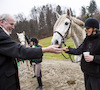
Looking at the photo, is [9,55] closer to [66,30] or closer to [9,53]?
[9,53]

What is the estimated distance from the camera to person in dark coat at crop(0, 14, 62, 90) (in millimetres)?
1175

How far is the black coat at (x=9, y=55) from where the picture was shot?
1.17 m

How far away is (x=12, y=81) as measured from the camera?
134cm

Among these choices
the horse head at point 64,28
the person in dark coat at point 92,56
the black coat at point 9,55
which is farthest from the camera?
the horse head at point 64,28

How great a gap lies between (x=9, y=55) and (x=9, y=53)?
3 centimetres

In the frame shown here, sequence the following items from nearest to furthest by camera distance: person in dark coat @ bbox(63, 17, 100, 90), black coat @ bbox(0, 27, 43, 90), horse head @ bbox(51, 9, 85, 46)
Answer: black coat @ bbox(0, 27, 43, 90) → person in dark coat @ bbox(63, 17, 100, 90) → horse head @ bbox(51, 9, 85, 46)

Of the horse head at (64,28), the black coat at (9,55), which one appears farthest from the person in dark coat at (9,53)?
the horse head at (64,28)

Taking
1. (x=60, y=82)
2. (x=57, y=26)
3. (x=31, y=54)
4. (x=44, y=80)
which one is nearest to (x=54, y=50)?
(x=31, y=54)

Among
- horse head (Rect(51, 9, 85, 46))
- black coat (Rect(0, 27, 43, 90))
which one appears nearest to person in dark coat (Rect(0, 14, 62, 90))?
black coat (Rect(0, 27, 43, 90))

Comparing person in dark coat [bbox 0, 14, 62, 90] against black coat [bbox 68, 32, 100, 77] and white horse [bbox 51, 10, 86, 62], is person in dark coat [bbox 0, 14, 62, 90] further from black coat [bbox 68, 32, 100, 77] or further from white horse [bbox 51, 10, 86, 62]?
white horse [bbox 51, 10, 86, 62]

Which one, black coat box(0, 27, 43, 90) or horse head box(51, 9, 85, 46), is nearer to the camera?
black coat box(0, 27, 43, 90)

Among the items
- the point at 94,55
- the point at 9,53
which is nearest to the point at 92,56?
the point at 94,55

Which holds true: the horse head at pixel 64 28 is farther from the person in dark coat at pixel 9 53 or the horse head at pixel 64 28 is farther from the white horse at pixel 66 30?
the person in dark coat at pixel 9 53

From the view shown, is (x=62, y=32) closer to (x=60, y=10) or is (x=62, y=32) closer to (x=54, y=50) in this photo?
(x=54, y=50)
